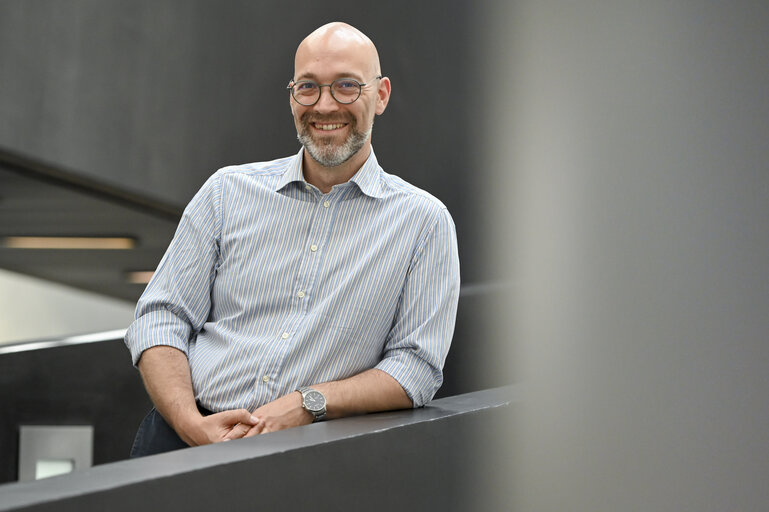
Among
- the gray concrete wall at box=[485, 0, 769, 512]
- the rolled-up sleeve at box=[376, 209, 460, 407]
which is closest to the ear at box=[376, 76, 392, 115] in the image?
the rolled-up sleeve at box=[376, 209, 460, 407]

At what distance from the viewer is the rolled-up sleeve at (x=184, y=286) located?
4.51 ft

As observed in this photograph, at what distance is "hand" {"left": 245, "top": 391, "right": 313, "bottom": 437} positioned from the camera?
1233 millimetres

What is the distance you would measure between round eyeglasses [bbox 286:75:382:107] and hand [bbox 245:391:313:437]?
0.49 meters

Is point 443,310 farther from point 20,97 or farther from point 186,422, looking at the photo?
point 20,97

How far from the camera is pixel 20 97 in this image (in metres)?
2.96

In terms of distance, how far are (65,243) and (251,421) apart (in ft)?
11.6

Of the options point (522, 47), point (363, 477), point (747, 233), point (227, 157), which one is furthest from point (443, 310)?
point (227, 157)

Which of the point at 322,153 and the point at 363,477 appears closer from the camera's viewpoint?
the point at 363,477

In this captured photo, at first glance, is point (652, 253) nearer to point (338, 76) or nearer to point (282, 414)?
point (282, 414)

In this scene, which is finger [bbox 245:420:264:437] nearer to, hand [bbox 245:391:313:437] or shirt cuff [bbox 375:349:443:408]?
hand [bbox 245:391:313:437]

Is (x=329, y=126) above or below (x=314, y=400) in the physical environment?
above

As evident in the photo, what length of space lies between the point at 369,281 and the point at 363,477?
0.44 metres

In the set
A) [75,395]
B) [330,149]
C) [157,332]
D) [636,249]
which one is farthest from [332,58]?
[75,395]

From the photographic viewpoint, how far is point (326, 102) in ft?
4.75
